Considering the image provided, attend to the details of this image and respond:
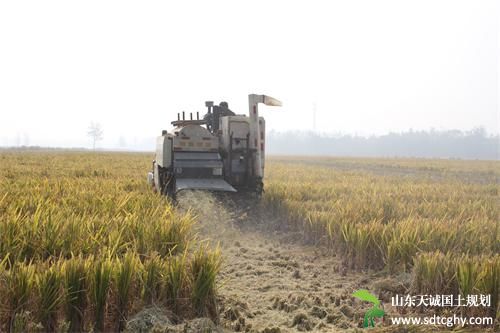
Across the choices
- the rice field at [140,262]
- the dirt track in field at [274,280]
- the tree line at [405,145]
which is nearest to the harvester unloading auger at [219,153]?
the dirt track in field at [274,280]

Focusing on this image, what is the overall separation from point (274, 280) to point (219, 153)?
5041 millimetres

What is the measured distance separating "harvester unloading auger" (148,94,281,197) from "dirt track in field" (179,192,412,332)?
0.73 metres

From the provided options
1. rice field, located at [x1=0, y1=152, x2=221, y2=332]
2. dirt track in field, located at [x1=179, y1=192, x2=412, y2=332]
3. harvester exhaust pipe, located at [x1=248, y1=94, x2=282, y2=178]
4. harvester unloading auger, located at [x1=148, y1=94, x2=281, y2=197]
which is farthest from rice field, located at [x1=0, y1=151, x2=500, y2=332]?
harvester exhaust pipe, located at [x1=248, y1=94, x2=282, y2=178]

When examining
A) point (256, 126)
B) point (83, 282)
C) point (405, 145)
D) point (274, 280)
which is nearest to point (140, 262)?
point (83, 282)

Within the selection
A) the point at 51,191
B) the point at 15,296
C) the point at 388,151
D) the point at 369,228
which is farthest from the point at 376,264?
the point at 388,151

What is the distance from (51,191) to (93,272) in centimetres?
552

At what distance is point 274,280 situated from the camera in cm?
482

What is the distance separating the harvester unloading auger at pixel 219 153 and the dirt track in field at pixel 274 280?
734 mm

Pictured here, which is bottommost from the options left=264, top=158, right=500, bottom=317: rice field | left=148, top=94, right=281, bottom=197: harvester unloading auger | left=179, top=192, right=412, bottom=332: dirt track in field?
left=179, top=192, right=412, bottom=332: dirt track in field

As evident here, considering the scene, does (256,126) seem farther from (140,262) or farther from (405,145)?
(405,145)

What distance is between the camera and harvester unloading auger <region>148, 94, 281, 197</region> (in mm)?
8734

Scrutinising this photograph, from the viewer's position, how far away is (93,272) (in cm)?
316

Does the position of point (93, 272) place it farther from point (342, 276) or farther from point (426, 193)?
point (426, 193)

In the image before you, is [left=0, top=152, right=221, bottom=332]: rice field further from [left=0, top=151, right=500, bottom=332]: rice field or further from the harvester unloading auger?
the harvester unloading auger
